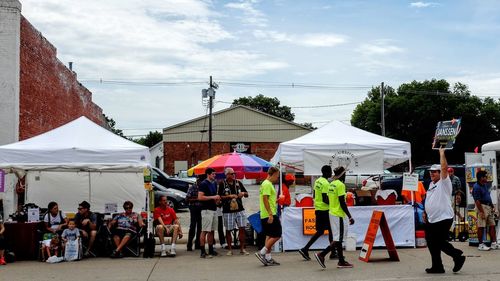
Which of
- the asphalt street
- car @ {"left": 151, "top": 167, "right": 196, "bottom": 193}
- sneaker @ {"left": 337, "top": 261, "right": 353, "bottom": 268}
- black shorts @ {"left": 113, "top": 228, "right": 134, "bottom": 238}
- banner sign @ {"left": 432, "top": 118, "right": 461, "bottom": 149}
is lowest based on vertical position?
the asphalt street

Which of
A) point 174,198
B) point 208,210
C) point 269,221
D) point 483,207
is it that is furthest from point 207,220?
point 174,198

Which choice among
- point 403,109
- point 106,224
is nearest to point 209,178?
point 106,224

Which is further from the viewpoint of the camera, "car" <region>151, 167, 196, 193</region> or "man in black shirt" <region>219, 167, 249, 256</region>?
"car" <region>151, 167, 196, 193</region>

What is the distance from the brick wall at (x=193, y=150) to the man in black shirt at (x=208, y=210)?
128ft

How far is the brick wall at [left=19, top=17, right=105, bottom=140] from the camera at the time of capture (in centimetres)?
1811

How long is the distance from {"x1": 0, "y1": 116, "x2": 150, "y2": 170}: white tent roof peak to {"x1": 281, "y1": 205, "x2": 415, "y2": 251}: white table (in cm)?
342

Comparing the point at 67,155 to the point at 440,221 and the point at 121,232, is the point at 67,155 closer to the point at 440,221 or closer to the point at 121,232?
the point at 121,232

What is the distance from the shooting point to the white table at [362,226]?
1217 cm

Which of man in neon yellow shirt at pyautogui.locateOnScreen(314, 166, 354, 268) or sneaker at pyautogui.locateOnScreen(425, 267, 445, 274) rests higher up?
man in neon yellow shirt at pyautogui.locateOnScreen(314, 166, 354, 268)

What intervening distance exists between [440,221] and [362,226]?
11.8ft

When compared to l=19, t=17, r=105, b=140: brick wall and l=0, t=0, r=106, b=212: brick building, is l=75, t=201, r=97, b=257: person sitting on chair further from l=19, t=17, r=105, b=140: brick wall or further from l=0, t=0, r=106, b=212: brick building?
l=19, t=17, r=105, b=140: brick wall

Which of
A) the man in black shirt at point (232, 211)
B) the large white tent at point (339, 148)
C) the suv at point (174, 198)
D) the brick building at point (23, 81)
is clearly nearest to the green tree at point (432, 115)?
the suv at point (174, 198)

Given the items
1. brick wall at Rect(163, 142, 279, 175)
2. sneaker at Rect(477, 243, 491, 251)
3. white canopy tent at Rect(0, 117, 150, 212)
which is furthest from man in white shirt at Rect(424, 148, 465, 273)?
brick wall at Rect(163, 142, 279, 175)

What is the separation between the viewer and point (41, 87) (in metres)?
20.3
